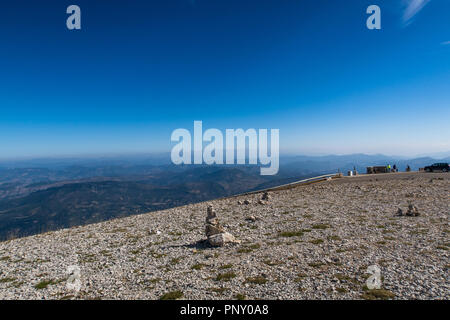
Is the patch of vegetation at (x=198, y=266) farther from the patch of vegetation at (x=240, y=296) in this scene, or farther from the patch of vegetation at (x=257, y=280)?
the patch of vegetation at (x=240, y=296)

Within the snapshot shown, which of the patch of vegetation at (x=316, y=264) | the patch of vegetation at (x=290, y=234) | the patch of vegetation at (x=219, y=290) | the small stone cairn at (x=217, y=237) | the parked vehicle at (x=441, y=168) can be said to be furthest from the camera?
the parked vehicle at (x=441, y=168)

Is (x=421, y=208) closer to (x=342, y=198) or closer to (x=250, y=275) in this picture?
(x=342, y=198)

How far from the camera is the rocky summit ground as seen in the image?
11.3 meters

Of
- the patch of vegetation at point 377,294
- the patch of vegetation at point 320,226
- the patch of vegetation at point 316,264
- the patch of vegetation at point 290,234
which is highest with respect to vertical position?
the patch of vegetation at point 377,294

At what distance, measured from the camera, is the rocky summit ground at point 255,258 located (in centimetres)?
1132

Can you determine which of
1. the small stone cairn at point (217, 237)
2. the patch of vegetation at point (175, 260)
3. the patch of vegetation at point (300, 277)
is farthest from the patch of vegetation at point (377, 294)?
the patch of vegetation at point (175, 260)

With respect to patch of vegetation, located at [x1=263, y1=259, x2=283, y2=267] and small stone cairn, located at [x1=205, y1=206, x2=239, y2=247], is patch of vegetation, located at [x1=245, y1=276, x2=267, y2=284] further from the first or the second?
small stone cairn, located at [x1=205, y1=206, x2=239, y2=247]

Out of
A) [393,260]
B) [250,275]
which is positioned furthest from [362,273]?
[250,275]

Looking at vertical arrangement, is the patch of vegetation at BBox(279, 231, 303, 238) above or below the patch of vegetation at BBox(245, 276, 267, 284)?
below

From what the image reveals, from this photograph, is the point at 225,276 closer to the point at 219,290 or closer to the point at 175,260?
the point at 219,290

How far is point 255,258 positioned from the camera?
15.2 metres

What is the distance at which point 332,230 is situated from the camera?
19.9m

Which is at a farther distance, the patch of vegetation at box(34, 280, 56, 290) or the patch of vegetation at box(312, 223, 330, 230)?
the patch of vegetation at box(312, 223, 330, 230)

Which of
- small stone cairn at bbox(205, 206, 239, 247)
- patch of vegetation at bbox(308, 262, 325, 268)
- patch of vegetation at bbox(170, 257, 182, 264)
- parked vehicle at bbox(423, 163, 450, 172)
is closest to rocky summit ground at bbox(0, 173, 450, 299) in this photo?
patch of vegetation at bbox(308, 262, 325, 268)
